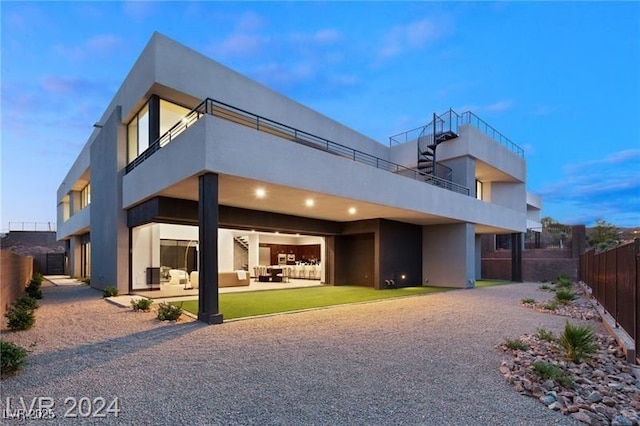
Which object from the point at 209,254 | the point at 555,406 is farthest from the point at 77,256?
the point at 555,406

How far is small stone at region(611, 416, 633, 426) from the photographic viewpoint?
3.28 meters

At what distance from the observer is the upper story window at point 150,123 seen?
466 inches

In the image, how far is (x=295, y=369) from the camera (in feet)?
15.7

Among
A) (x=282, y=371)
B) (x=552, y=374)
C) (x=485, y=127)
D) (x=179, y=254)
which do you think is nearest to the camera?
(x=552, y=374)

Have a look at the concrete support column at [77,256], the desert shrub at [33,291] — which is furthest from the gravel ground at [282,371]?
the concrete support column at [77,256]

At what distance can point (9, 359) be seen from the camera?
4434 mm

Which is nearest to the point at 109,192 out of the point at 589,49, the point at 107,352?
the point at 107,352

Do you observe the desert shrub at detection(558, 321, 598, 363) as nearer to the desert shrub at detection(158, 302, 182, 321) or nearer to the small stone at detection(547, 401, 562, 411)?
the small stone at detection(547, 401, 562, 411)

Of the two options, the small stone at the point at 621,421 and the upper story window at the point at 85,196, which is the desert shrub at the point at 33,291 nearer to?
the upper story window at the point at 85,196

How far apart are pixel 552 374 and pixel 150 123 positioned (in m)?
12.4

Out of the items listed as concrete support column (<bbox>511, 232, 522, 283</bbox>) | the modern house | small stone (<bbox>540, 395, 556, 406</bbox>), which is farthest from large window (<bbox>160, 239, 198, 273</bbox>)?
concrete support column (<bbox>511, 232, 522, 283</bbox>)

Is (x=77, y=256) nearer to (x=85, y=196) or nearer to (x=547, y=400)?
(x=85, y=196)

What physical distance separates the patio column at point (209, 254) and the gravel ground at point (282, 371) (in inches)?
17.4

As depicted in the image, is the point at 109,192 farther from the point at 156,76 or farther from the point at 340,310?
the point at 340,310
